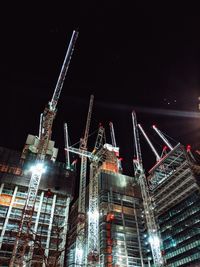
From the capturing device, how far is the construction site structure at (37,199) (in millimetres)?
60978

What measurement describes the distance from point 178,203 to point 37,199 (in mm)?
67152

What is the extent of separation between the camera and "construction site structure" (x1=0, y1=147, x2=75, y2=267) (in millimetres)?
60978

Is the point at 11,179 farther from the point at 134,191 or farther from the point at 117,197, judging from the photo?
the point at 134,191

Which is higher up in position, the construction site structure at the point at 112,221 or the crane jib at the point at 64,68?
the crane jib at the point at 64,68

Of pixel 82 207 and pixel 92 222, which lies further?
pixel 82 207

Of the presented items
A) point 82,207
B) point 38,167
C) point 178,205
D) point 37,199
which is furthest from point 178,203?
point 38,167

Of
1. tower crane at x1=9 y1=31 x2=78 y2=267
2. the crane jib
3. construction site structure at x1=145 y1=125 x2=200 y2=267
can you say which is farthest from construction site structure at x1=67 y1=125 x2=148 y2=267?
the crane jib

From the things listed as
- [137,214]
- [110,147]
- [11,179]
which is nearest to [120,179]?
[137,214]

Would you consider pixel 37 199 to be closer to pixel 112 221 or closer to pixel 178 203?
pixel 112 221

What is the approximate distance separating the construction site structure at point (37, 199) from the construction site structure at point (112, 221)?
24.3 feet

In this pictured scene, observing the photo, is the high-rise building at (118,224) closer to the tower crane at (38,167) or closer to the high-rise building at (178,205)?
the tower crane at (38,167)

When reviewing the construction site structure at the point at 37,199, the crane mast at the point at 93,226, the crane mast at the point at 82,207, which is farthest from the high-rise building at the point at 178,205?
the construction site structure at the point at 37,199

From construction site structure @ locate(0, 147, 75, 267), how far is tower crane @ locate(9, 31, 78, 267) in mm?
8659

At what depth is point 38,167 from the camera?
47.2m
